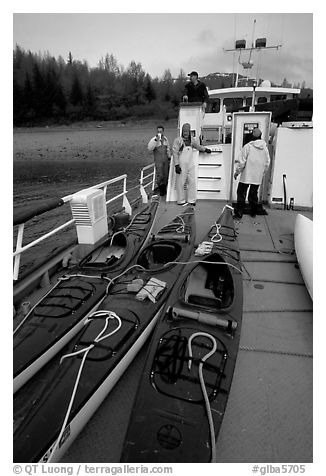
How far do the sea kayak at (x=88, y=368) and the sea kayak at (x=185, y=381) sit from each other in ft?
0.88

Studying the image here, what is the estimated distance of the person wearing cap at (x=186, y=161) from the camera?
22.8ft

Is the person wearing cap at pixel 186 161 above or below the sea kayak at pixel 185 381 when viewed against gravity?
above

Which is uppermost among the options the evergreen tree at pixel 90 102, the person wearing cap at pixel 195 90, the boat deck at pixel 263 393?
the evergreen tree at pixel 90 102

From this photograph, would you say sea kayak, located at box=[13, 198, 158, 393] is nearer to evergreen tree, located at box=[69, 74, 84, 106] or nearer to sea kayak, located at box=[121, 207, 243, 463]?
sea kayak, located at box=[121, 207, 243, 463]

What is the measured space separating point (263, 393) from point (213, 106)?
40.7 feet

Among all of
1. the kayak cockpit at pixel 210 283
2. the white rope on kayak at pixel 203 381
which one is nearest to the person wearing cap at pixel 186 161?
the kayak cockpit at pixel 210 283

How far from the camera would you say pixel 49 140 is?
45688 millimetres

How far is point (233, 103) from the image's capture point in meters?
12.5

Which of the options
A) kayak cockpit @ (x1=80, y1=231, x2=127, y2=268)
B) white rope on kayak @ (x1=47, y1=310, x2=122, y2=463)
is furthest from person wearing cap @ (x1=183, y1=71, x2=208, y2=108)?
white rope on kayak @ (x1=47, y1=310, x2=122, y2=463)

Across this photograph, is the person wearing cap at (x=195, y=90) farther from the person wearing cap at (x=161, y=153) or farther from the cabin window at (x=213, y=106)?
the cabin window at (x=213, y=106)

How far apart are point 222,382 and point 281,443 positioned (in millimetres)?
592

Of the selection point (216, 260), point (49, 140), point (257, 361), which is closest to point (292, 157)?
point (216, 260)

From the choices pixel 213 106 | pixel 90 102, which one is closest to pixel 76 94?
pixel 90 102

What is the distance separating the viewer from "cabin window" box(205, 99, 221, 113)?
1236 centimetres
